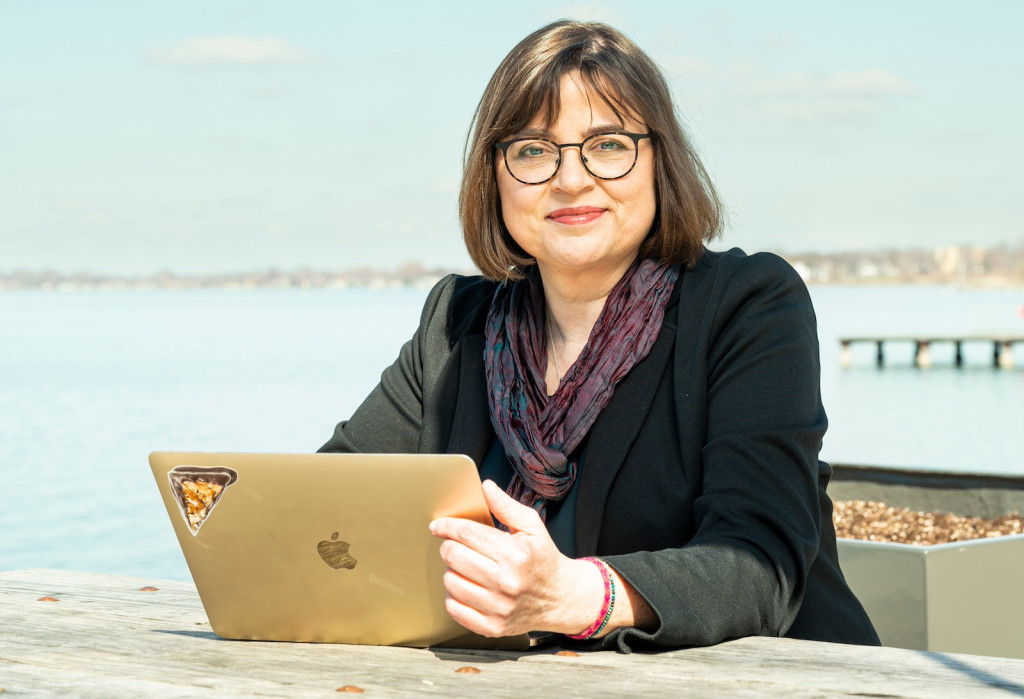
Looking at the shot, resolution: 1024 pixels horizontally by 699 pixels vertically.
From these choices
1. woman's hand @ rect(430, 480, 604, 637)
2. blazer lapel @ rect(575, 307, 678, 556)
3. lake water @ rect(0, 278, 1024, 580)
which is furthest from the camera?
lake water @ rect(0, 278, 1024, 580)

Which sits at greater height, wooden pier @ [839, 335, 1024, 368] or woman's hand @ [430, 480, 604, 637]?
woman's hand @ [430, 480, 604, 637]

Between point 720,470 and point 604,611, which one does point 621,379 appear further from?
point 604,611

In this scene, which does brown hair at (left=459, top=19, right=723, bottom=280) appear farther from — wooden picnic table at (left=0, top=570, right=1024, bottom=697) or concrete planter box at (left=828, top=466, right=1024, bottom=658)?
concrete planter box at (left=828, top=466, right=1024, bottom=658)

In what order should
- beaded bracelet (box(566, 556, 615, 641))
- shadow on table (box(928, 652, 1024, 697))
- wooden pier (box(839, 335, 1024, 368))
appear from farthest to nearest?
wooden pier (box(839, 335, 1024, 368)) < beaded bracelet (box(566, 556, 615, 641)) < shadow on table (box(928, 652, 1024, 697))

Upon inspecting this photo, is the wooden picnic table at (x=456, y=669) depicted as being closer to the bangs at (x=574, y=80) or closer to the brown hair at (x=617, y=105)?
the brown hair at (x=617, y=105)

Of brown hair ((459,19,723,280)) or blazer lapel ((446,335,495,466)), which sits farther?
blazer lapel ((446,335,495,466))

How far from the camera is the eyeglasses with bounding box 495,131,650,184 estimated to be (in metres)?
2.11

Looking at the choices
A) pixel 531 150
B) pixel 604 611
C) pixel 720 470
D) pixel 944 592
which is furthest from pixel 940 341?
pixel 604 611

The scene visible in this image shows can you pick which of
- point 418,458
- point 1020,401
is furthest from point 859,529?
point 1020,401

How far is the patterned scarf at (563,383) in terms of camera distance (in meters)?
2.01

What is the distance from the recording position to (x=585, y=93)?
6.88ft

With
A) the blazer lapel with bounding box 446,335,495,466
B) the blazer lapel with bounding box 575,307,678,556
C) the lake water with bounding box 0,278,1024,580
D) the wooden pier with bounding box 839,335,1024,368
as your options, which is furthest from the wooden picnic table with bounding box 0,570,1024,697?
the wooden pier with bounding box 839,335,1024,368

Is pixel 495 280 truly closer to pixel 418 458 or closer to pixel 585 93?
pixel 585 93

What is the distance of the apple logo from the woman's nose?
885 mm
